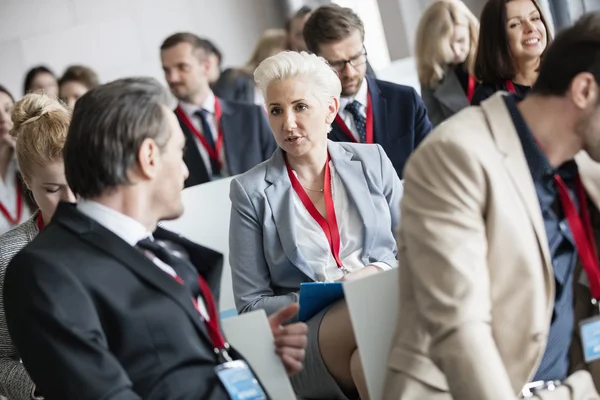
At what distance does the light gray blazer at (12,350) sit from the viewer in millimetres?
2898

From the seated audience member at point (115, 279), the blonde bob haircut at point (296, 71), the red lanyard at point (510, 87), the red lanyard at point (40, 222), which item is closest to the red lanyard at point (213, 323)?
the seated audience member at point (115, 279)

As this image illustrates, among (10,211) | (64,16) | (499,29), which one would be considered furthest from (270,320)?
(64,16)

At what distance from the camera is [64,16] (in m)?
9.88

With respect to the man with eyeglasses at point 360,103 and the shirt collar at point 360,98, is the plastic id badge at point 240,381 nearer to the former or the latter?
the man with eyeglasses at point 360,103

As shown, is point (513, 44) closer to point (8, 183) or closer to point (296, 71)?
point (296, 71)

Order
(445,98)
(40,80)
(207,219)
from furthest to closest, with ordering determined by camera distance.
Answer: (40,80) → (445,98) → (207,219)

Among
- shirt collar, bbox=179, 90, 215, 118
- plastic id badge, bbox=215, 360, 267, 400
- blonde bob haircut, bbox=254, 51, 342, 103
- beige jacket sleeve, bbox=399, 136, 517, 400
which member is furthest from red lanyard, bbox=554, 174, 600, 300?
shirt collar, bbox=179, 90, 215, 118

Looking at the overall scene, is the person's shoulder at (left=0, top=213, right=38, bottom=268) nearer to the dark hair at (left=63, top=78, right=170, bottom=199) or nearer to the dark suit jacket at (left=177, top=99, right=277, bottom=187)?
the dark hair at (left=63, top=78, right=170, bottom=199)

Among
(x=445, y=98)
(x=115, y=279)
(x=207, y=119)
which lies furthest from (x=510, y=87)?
(x=115, y=279)

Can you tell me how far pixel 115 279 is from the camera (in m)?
2.14

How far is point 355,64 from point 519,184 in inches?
98.7

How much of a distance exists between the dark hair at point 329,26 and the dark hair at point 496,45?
603mm

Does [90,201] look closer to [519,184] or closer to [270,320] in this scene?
[270,320]

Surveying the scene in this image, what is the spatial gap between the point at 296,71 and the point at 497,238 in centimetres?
154
